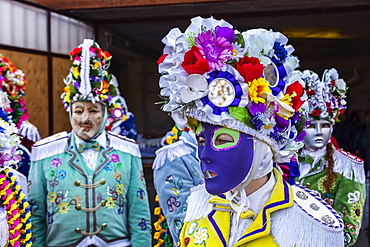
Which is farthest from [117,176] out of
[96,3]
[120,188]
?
[96,3]

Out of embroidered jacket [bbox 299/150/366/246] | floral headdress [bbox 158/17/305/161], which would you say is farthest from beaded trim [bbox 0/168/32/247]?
embroidered jacket [bbox 299/150/366/246]

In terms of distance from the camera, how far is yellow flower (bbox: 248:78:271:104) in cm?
230

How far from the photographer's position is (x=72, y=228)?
390cm

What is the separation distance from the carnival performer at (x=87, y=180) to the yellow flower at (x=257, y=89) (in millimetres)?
1963

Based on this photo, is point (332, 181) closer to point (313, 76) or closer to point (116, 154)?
point (313, 76)

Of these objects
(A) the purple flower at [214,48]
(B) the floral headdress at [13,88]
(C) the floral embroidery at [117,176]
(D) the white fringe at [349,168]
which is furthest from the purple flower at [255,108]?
(B) the floral headdress at [13,88]

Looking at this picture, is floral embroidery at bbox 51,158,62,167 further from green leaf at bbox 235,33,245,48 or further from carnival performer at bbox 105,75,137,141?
carnival performer at bbox 105,75,137,141

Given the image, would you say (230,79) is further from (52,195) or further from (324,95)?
(324,95)

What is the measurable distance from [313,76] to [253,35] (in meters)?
2.10

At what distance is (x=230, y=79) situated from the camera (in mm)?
2305

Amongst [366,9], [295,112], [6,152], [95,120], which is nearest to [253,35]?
[295,112]

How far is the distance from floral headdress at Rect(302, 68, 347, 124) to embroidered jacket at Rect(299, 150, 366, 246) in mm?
357

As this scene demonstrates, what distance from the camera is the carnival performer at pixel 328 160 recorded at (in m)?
4.29

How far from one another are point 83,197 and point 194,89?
6.35 ft
